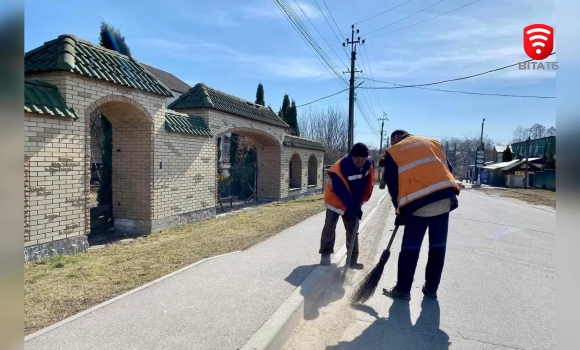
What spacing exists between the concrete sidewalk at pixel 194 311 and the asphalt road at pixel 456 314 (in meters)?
0.46

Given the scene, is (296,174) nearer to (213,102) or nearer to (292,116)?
(213,102)

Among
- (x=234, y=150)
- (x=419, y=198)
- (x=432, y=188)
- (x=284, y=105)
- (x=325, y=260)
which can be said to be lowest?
(x=325, y=260)

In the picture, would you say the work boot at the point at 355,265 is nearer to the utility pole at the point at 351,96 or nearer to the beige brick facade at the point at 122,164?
the beige brick facade at the point at 122,164

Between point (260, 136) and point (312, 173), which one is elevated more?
point (260, 136)

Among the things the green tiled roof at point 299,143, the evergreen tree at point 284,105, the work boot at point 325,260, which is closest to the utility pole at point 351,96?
the green tiled roof at point 299,143

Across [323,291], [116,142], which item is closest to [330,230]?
[323,291]

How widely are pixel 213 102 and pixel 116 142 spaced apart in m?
2.97

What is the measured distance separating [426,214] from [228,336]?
2.23m

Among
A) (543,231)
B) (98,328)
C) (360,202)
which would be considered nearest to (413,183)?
(360,202)

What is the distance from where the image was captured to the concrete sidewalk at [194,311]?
8.10 ft

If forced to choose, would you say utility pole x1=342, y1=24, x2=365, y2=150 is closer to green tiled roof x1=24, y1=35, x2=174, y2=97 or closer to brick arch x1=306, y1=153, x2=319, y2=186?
brick arch x1=306, y1=153, x2=319, y2=186

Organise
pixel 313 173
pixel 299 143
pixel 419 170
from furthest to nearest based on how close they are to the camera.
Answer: pixel 313 173 → pixel 299 143 → pixel 419 170

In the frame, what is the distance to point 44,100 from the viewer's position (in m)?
4.73

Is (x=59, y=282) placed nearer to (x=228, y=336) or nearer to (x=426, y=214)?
(x=228, y=336)
